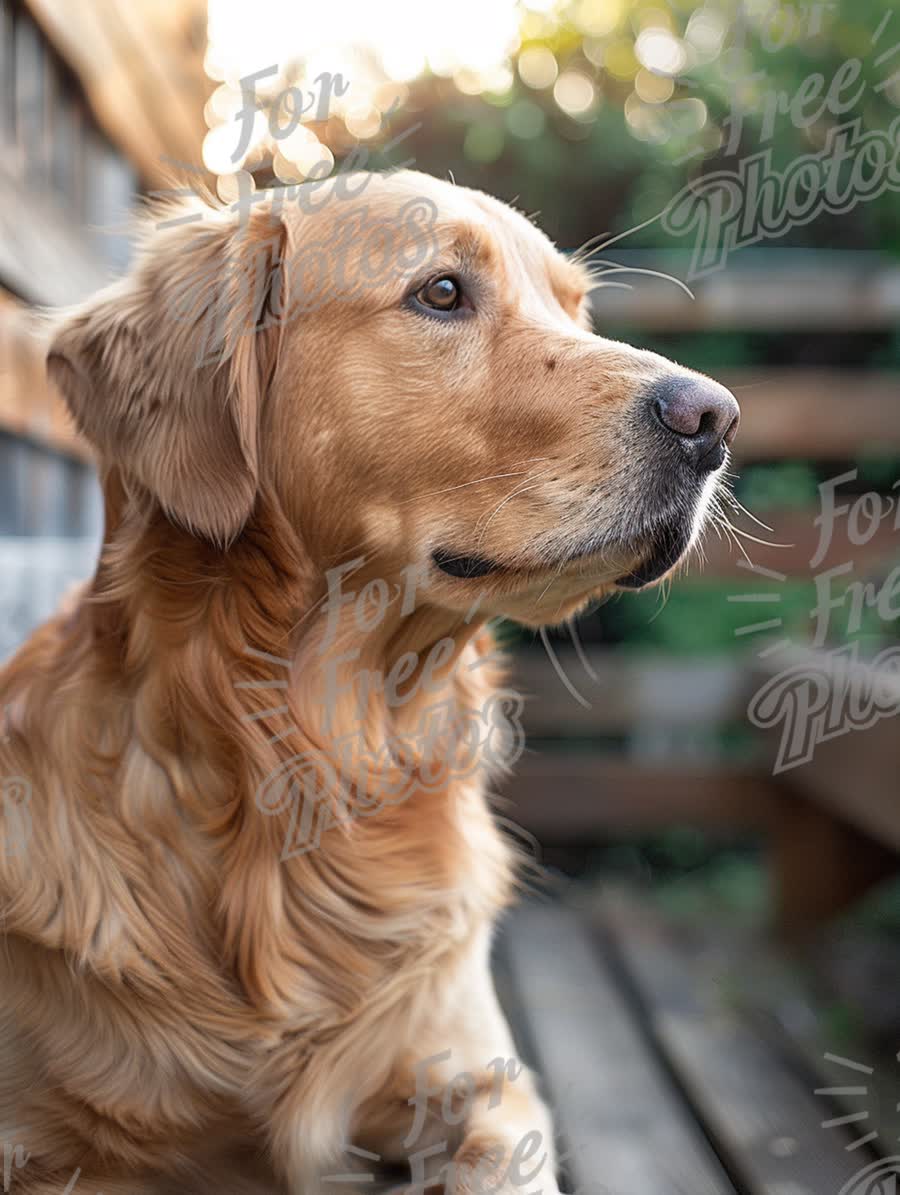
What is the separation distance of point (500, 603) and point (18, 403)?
1462 millimetres

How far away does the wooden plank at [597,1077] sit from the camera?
191 cm

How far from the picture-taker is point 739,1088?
226cm

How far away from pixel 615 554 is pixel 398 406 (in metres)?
0.38

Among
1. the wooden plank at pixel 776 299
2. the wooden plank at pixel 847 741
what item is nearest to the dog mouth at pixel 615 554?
the wooden plank at pixel 847 741

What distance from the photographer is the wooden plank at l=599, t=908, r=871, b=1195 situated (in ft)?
6.24
